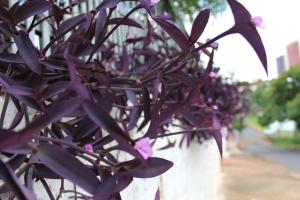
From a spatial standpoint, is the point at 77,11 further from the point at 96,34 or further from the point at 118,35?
the point at 96,34

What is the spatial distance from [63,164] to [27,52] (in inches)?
11.0

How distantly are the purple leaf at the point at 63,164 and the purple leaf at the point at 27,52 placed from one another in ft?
0.81

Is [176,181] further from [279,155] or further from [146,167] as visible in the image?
[279,155]

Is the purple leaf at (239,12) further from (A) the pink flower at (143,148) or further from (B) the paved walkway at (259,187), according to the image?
(B) the paved walkway at (259,187)

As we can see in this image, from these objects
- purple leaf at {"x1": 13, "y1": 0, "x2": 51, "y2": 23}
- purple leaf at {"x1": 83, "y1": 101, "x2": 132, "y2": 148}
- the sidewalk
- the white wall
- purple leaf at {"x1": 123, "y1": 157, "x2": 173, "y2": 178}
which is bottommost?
the sidewalk

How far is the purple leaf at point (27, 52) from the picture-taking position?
24.4 inches

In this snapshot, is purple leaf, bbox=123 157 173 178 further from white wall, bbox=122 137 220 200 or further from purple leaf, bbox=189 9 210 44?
white wall, bbox=122 137 220 200

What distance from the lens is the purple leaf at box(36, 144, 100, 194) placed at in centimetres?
39

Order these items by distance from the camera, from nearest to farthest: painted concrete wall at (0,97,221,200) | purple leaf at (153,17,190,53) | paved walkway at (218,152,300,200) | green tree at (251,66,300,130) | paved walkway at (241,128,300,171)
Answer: purple leaf at (153,17,190,53)
painted concrete wall at (0,97,221,200)
paved walkway at (218,152,300,200)
paved walkway at (241,128,300,171)
green tree at (251,66,300,130)

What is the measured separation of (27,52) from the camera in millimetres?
627

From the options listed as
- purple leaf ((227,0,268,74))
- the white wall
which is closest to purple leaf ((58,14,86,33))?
purple leaf ((227,0,268,74))

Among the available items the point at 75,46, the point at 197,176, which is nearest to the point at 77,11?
the point at 75,46

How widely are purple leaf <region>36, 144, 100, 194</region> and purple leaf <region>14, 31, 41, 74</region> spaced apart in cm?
25

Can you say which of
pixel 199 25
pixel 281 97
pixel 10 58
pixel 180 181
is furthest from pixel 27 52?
pixel 281 97
